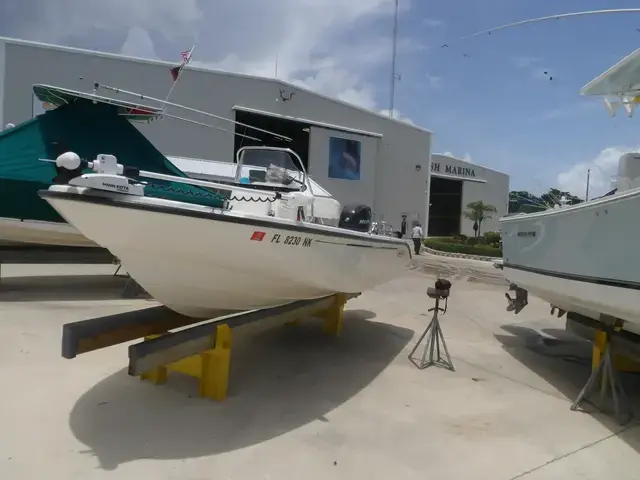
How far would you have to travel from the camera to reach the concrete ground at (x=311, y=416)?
300 cm

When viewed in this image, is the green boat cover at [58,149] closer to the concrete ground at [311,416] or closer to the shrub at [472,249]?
the concrete ground at [311,416]

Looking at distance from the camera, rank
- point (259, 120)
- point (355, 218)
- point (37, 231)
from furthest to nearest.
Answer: point (259, 120) < point (37, 231) < point (355, 218)

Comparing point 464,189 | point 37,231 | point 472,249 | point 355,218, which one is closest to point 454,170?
point 464,189

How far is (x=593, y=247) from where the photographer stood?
4.09m

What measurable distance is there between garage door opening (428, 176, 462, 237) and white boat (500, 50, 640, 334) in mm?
27768

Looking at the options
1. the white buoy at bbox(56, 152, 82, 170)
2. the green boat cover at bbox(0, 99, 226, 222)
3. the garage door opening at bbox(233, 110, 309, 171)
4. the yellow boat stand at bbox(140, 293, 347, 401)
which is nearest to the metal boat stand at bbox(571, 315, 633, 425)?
the yellow boat stand at bbox(140, 293, 347, 401)

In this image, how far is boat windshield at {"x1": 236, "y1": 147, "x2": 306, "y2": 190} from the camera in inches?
210

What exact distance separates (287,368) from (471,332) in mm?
3145

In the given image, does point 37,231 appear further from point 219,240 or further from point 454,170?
point 454,170

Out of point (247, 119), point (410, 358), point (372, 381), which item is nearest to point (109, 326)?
point (372, 381)

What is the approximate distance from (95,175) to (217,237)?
0.91 m

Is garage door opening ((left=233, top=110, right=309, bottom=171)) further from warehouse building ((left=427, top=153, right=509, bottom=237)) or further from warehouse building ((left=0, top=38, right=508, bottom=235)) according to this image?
warehouse building ((left=427, top=153, right=509, bottom=237))

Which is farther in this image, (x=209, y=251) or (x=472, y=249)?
(x=472, y=249)

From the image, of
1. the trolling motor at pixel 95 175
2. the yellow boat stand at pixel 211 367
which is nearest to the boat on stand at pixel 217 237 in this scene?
the trolling motor at pixel 95 175
